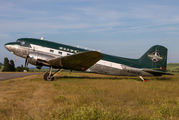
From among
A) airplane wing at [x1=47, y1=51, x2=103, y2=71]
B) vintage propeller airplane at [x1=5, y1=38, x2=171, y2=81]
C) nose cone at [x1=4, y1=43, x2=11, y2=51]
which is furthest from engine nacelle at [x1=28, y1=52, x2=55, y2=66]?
nose cone at [x1=4, y1=43, x2=11, y2=51]

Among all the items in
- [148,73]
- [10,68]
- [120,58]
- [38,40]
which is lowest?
[10,68]

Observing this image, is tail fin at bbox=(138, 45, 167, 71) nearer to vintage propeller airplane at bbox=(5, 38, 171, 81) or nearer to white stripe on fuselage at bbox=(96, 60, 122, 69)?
vintage propeller airplane at bbox=(5, 38, 171, 81)

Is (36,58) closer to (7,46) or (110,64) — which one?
(7,46)

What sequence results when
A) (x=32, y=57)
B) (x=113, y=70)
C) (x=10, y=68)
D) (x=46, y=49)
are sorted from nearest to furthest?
(x=32, y=57) → (x=46, y=49) → (x=113, y=70) → (x=10, y=68)

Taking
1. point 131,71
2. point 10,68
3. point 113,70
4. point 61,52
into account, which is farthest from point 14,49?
point 10,68

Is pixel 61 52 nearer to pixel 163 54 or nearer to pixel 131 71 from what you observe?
pixel 131 71

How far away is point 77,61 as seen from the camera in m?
18.3

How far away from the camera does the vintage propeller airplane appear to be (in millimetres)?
18047

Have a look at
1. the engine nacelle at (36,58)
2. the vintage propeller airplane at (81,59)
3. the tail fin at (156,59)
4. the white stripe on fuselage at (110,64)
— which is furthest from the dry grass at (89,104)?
the tail fin at (156,59)

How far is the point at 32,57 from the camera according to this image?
59.1 ft

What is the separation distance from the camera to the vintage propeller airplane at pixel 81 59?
1805 centimetres

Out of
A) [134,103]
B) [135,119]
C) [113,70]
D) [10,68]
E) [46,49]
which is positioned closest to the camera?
[135,119]

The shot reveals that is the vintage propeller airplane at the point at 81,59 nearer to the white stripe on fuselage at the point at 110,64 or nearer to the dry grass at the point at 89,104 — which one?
the white stripe on fuselage at the point at 110,64

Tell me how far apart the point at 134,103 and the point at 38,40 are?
14720mm
